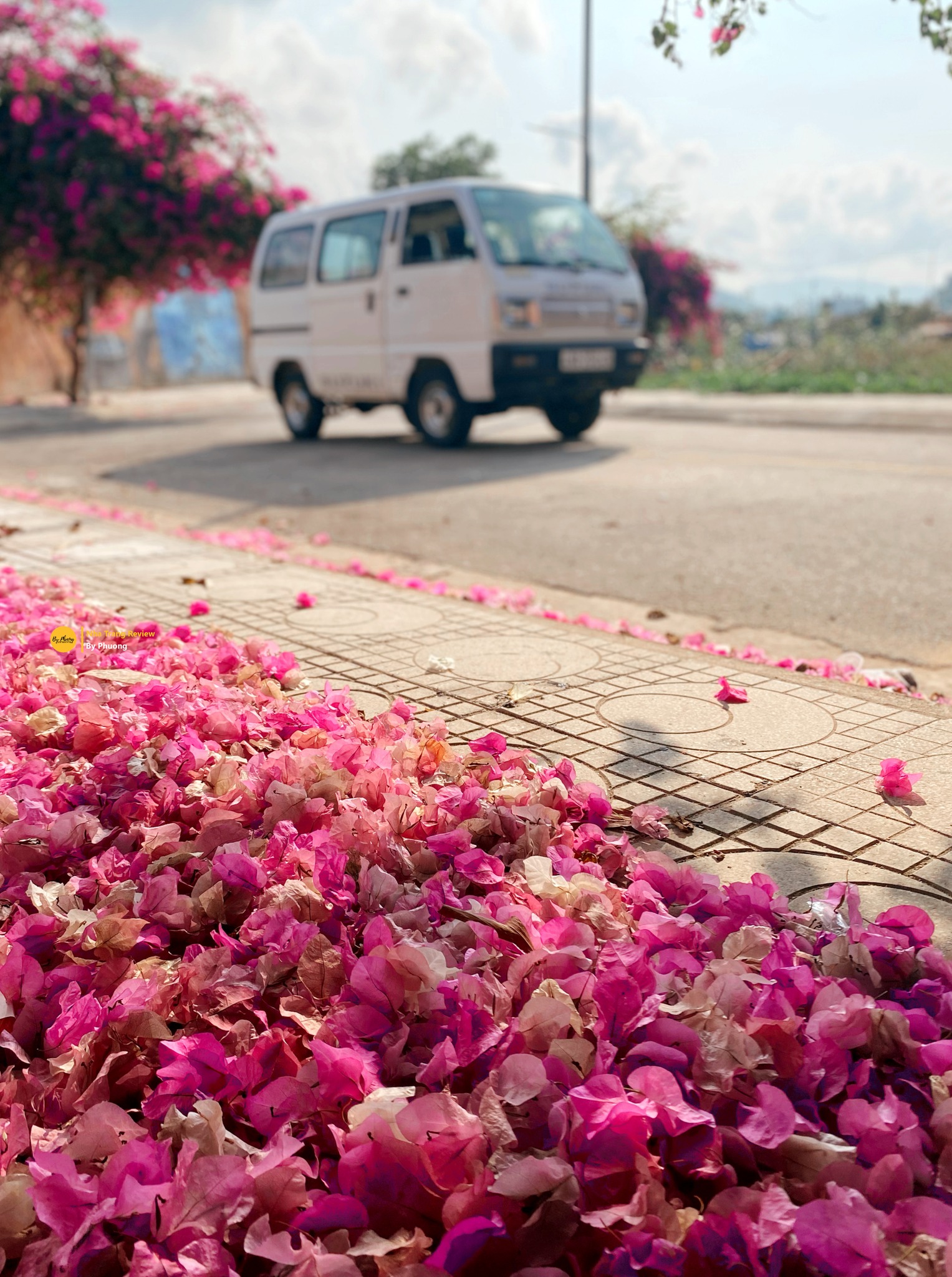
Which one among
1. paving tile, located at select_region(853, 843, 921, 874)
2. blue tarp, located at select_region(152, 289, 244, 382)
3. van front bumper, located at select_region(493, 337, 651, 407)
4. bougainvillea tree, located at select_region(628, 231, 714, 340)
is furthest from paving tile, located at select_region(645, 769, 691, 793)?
blue tarp, located at select_region(152, 289, 244, 382)

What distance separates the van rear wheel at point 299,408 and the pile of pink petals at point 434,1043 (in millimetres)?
10310

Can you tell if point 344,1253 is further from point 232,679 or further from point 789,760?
point 232,679

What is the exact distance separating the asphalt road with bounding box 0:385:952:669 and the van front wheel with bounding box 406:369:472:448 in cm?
24

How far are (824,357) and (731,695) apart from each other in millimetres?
20036

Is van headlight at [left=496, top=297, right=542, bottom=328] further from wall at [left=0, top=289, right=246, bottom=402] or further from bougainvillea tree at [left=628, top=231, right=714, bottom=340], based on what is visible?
bougainvillea tree at [left=628, top=231, right=714, bottom=340]

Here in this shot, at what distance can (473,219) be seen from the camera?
32.9ft

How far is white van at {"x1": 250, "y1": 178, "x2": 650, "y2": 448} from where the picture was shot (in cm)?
1002

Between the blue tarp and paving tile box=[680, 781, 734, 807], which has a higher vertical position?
the blue tarp

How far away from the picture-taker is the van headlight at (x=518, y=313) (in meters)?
9.88

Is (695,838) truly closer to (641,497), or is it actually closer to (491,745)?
(491,745)

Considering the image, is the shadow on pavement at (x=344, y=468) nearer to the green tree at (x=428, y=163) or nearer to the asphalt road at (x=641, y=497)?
the asphalt road at (x=641, y=497)

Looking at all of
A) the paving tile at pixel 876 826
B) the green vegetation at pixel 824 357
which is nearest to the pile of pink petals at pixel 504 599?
the paving tile at pixel 876 826

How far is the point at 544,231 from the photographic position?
34.2 ft

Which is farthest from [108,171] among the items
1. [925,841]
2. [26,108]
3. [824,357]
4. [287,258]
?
[925,841]
